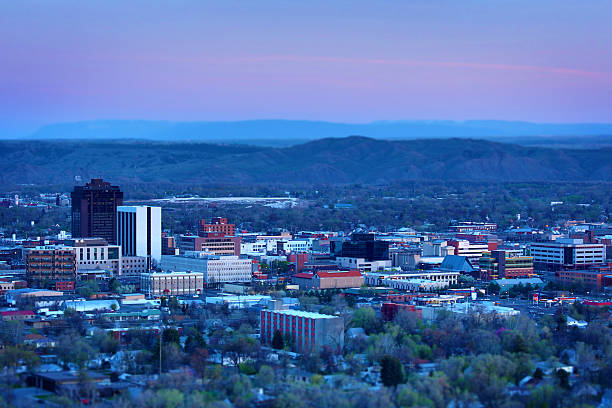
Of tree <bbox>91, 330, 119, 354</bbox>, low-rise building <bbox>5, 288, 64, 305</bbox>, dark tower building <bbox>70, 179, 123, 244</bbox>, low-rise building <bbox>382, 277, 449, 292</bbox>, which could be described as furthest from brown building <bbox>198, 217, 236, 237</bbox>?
tree <bbox>91, 330, 119, 354</bbox>

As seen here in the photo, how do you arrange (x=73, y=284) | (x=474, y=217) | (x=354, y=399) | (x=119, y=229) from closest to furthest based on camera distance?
(x=354, y=399)
(x=73, y=284)
(x=119, y=229)
(x=474, y=217)

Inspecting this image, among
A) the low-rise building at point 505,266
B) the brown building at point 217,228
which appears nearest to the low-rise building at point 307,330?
the low-rise building at point 505,266

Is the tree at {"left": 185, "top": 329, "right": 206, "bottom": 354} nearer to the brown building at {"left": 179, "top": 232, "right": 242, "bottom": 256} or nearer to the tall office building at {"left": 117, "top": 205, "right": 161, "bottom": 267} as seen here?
the brown building at {"left": 179, "top": 232, "right": 242, "bottom": 256}

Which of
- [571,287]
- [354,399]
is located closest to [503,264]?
[571,287]

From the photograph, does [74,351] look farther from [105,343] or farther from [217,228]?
[217,228]

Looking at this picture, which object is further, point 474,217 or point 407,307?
point 474,217

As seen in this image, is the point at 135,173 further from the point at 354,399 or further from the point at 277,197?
the point at 354,399

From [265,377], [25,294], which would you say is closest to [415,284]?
[25,294]
